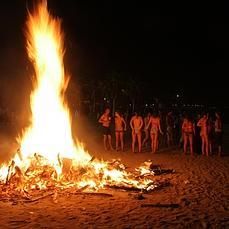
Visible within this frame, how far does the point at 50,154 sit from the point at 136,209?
4.80m

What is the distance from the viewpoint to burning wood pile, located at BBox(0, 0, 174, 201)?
11.3 m

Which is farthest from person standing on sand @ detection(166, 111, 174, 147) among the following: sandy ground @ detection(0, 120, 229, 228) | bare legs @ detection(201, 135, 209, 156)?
sandy ground @ detection(0, 120, 229, 228)

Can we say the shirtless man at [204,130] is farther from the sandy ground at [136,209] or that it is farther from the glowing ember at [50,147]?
the glowing ember at [50,147]

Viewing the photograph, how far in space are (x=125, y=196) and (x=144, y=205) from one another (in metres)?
1.08

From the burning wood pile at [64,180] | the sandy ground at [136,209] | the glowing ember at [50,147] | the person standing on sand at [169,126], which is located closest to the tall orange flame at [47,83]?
the glowing ember at [50,147]

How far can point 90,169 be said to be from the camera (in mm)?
12109

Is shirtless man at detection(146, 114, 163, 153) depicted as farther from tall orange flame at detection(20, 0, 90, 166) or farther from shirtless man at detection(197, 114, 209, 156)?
tall orange flame at detection(20, 0, 90, 166)

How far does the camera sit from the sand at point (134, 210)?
821cm

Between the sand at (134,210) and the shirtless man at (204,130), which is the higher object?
the shirtless man at (204,130)

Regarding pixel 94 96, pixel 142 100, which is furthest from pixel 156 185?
pixel 142 100

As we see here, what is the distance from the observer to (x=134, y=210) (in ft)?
30.1

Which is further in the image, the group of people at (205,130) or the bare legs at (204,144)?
the bare legs at (204,144)

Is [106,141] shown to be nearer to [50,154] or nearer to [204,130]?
[204,130]

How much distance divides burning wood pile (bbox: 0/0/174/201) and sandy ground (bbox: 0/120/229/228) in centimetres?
72
